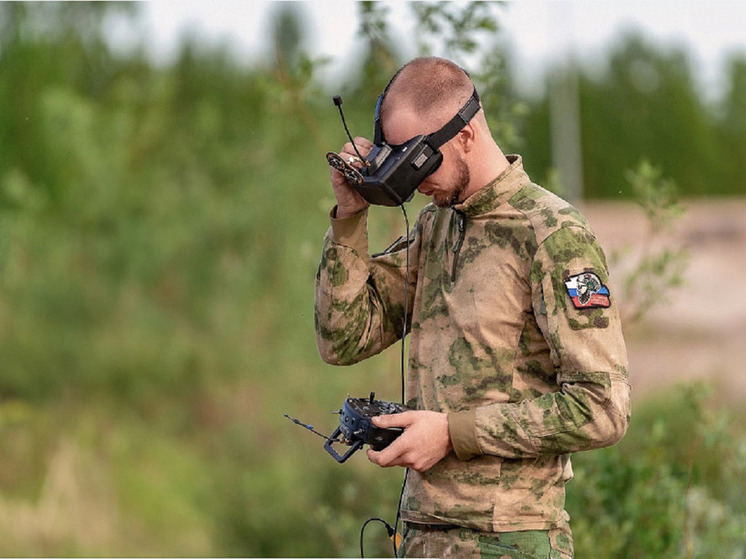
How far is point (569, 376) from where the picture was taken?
262 cm

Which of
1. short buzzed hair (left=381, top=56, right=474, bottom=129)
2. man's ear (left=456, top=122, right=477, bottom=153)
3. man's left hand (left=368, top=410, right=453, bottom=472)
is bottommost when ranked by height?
man's left hand (left=368, top=410, right=453, bottom=472)

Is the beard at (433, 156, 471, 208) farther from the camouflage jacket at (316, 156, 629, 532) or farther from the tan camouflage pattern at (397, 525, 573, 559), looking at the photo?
the tan camouflage pattern at (397, 525, 573, 559)

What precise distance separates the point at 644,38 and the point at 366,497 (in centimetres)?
2820

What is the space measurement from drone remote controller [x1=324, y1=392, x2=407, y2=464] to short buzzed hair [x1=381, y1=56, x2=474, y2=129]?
0.70m

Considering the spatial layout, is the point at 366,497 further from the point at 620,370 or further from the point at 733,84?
the point at 733,84

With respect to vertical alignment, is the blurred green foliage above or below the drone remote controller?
above

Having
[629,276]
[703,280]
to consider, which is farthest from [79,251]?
[703,280]

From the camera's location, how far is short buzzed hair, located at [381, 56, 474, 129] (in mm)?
2775

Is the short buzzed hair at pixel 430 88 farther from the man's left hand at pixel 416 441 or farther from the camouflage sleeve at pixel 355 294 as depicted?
the man's left hand at pixel 416 441

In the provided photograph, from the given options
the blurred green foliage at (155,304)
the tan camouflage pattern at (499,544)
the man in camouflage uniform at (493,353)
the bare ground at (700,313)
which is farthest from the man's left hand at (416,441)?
the bare ground at (700,313)

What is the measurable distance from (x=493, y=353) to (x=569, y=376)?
216mm

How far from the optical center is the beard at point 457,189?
2.81m

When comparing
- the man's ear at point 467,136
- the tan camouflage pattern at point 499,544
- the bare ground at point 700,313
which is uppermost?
the bare ground at point 700,313

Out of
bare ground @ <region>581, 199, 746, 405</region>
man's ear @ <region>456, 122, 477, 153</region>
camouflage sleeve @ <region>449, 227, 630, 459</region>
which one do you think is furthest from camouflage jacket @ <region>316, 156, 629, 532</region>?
bare ground @ <region>581, 199, 746, 405</region>
